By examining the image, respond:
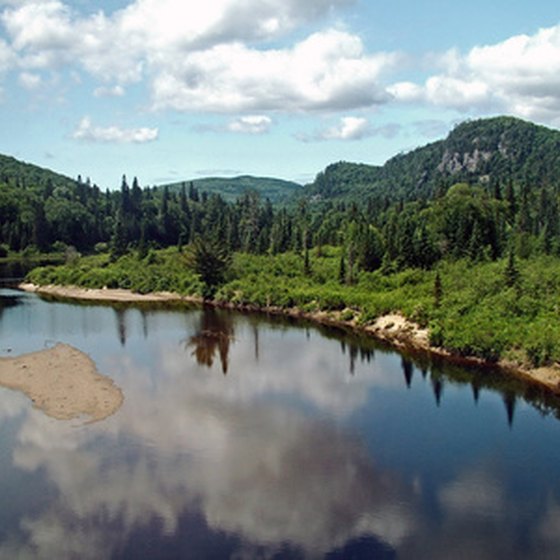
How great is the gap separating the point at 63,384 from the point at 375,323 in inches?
1221

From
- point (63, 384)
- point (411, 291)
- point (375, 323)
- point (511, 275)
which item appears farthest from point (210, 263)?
point (63, 384)

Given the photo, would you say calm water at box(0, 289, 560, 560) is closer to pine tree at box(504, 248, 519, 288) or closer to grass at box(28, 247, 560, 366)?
grass at box(28, 247, 560, 366)

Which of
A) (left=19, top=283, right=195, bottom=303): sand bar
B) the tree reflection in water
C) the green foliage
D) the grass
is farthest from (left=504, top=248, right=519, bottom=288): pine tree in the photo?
(left=19, top=283, right=195, bottom=303): sand bar

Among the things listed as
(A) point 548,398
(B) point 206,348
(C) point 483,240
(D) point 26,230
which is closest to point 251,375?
(B) point 206,348

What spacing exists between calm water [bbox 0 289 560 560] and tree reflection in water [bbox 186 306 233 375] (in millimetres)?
1539

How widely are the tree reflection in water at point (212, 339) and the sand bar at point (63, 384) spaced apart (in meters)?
8.91

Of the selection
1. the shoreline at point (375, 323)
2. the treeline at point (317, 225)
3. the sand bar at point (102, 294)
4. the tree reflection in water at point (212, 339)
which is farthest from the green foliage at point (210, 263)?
the tree reflection in water at point (212, 339)

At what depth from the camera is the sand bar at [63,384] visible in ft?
124

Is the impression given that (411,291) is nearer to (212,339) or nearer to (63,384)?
(212,339)

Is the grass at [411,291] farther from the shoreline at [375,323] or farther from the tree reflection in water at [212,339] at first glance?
the tree reflection in water at [212,339]

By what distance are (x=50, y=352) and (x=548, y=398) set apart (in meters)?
38.0

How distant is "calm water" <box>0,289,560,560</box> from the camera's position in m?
24.4

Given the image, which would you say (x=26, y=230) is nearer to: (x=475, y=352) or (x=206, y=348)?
(x=206, y=348)

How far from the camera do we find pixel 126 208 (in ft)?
584
